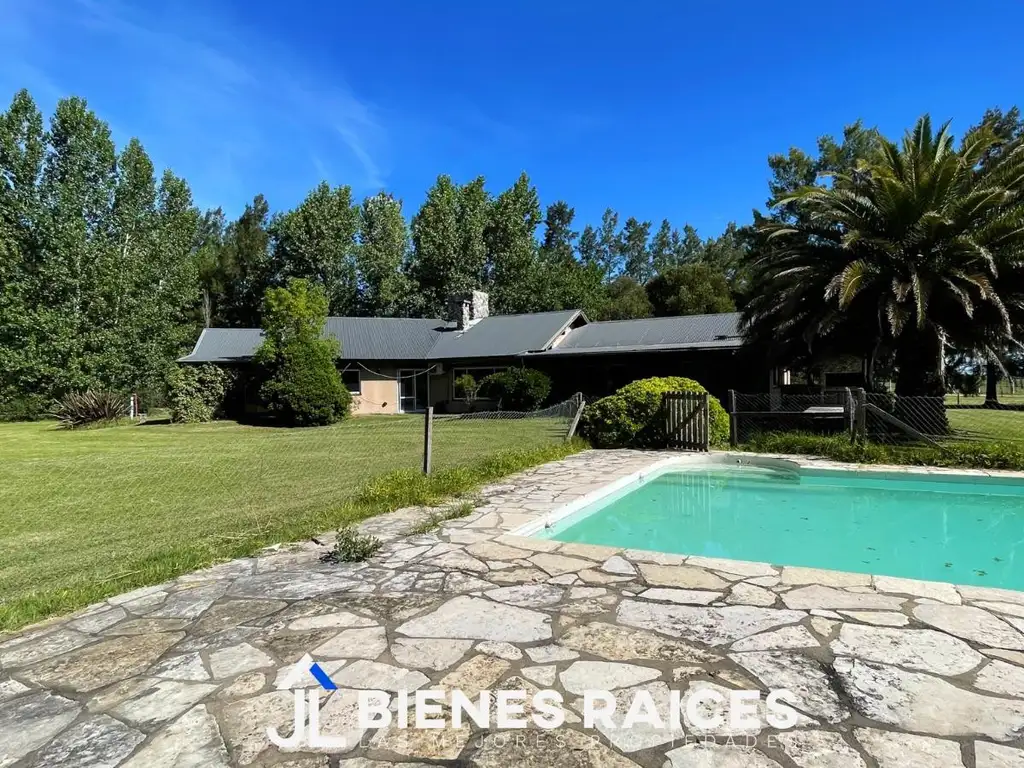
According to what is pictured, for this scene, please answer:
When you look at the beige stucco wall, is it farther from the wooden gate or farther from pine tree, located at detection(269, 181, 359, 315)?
the wooden gate

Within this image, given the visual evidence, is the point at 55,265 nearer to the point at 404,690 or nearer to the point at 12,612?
the point at 12,612

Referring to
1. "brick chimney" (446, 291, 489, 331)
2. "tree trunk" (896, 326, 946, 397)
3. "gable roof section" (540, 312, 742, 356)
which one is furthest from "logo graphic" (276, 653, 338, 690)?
"brick chimney" (446, 291, 489, 331)

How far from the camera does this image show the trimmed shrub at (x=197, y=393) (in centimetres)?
2152

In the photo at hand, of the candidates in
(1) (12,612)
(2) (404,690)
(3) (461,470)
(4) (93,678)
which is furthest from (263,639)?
(3) (461,470)

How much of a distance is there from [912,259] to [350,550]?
494 inches

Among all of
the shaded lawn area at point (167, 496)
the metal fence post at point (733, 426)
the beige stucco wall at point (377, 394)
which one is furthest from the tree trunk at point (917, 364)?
the beige stucco wall at point (377, 394)

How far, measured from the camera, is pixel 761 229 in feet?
44.1

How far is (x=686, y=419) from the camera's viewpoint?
445 inches

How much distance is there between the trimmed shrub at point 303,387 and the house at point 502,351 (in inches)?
125

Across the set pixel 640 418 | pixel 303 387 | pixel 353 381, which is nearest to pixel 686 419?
pixel 640 418

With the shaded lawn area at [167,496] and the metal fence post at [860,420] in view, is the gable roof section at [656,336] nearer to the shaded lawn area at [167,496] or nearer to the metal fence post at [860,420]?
the shaded lawn area at [167,496]

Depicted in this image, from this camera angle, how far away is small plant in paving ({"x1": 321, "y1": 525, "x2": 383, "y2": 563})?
15.1 ft

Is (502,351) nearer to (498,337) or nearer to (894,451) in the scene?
(498,337)

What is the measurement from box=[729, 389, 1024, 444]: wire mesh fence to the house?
6.32 m
